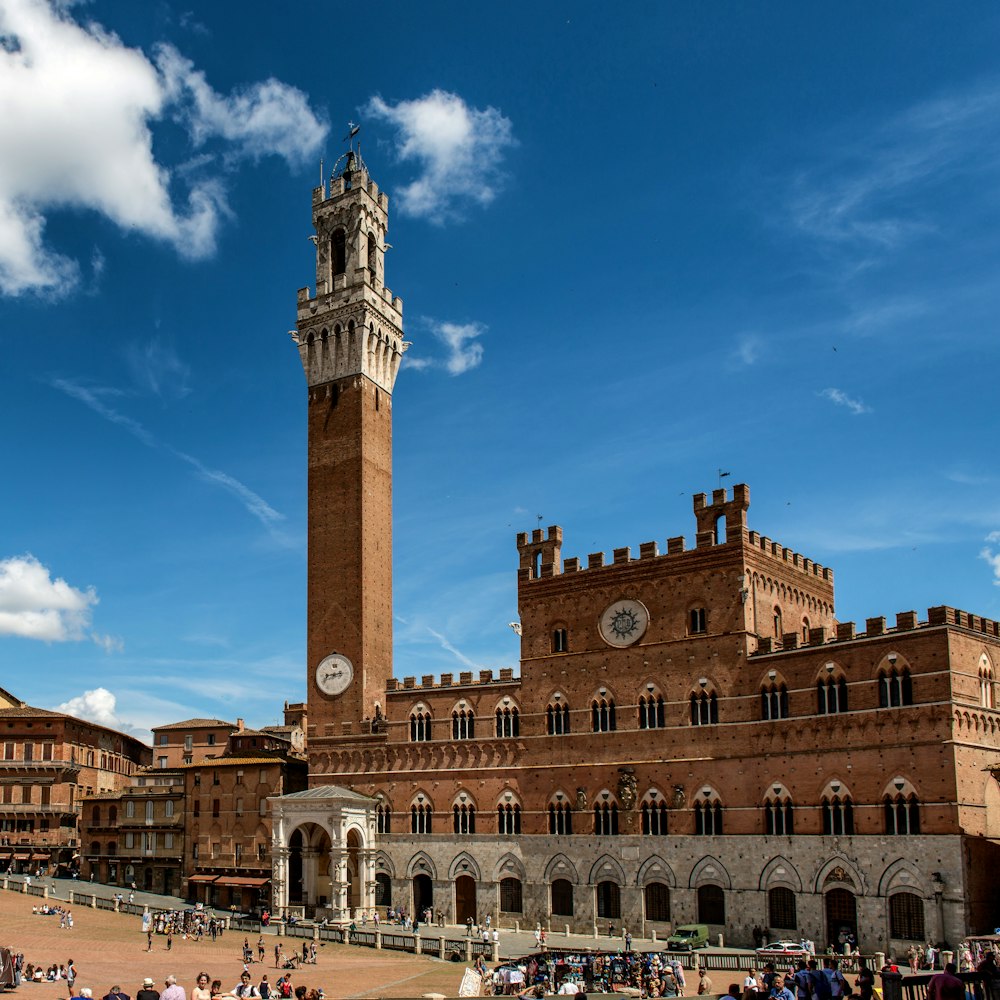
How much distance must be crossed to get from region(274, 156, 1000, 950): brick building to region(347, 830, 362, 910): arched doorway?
149mm

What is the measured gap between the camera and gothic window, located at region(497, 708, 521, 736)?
192 ft

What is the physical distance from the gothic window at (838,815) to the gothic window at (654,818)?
7856mm

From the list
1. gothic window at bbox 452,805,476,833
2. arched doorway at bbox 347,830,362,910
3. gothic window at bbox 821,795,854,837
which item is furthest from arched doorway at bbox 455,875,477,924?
gothic window at bbox 821,795,854,837

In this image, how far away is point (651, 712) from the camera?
2119 inches

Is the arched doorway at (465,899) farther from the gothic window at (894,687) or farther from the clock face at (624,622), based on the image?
the gothic window at (894,687)

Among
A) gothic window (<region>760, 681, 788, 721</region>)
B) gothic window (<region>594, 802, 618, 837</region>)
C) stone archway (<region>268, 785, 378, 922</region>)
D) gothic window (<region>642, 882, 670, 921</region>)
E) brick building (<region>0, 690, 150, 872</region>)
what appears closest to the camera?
gothic window (<region>760, 681, 788, 721</region>)

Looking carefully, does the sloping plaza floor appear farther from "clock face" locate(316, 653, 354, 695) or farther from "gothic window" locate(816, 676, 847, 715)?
"gothic window" locate(816, 676, 847, 715)

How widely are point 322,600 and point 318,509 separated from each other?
5.45 meters

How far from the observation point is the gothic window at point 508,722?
192 ft

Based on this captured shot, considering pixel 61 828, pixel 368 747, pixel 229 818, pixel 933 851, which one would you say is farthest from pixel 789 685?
pixel 61 828

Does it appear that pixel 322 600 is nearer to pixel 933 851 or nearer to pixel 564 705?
pixel 564 705

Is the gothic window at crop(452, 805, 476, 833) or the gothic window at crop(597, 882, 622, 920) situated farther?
the gothic window at crop(452, 805, 476, 833)

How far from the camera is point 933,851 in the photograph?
4344 centimetres

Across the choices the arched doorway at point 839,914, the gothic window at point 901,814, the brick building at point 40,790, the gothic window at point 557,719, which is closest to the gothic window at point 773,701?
the gothic window at point 901,814
